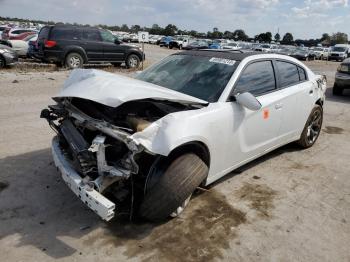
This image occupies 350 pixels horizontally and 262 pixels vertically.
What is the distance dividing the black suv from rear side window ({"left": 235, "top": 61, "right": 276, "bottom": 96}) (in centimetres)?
1210

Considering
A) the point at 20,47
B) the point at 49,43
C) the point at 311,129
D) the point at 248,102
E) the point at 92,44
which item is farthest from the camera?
the point at 20,47

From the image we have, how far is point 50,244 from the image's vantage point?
3246 mm

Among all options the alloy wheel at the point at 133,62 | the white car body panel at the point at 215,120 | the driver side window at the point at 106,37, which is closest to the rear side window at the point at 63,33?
the driver side window at the point at 106,37

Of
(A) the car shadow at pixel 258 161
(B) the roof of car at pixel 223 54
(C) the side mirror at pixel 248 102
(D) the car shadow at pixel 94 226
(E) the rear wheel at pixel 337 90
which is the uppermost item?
(B) the roof of car at pixel 223 54

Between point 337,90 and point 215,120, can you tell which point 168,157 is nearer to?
point 215,120

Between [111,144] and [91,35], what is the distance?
13.5m

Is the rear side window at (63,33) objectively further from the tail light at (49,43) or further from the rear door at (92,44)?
the rear door at (92,44)

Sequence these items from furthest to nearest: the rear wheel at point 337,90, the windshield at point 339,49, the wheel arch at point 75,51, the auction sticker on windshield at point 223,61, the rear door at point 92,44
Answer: the windshield at point 339,49 < the rear door at point 92,44 < the wheel arch at point 75,51 < the rear wheel at point 337,90 < the auction sticker on windshield at point 223,61

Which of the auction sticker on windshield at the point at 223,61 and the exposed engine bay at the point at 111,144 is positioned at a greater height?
the auction sticker on windshield at the point at 223,61

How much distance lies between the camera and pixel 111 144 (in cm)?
347

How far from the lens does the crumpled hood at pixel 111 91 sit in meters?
3.38

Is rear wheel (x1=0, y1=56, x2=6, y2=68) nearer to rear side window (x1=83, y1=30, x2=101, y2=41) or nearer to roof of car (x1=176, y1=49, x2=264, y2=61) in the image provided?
rear side window (x1=83, y1=30, x2=101, y2=41)

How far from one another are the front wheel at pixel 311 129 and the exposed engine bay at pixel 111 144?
9.22ft

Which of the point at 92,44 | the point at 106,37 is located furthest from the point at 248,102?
the point at 106,37
